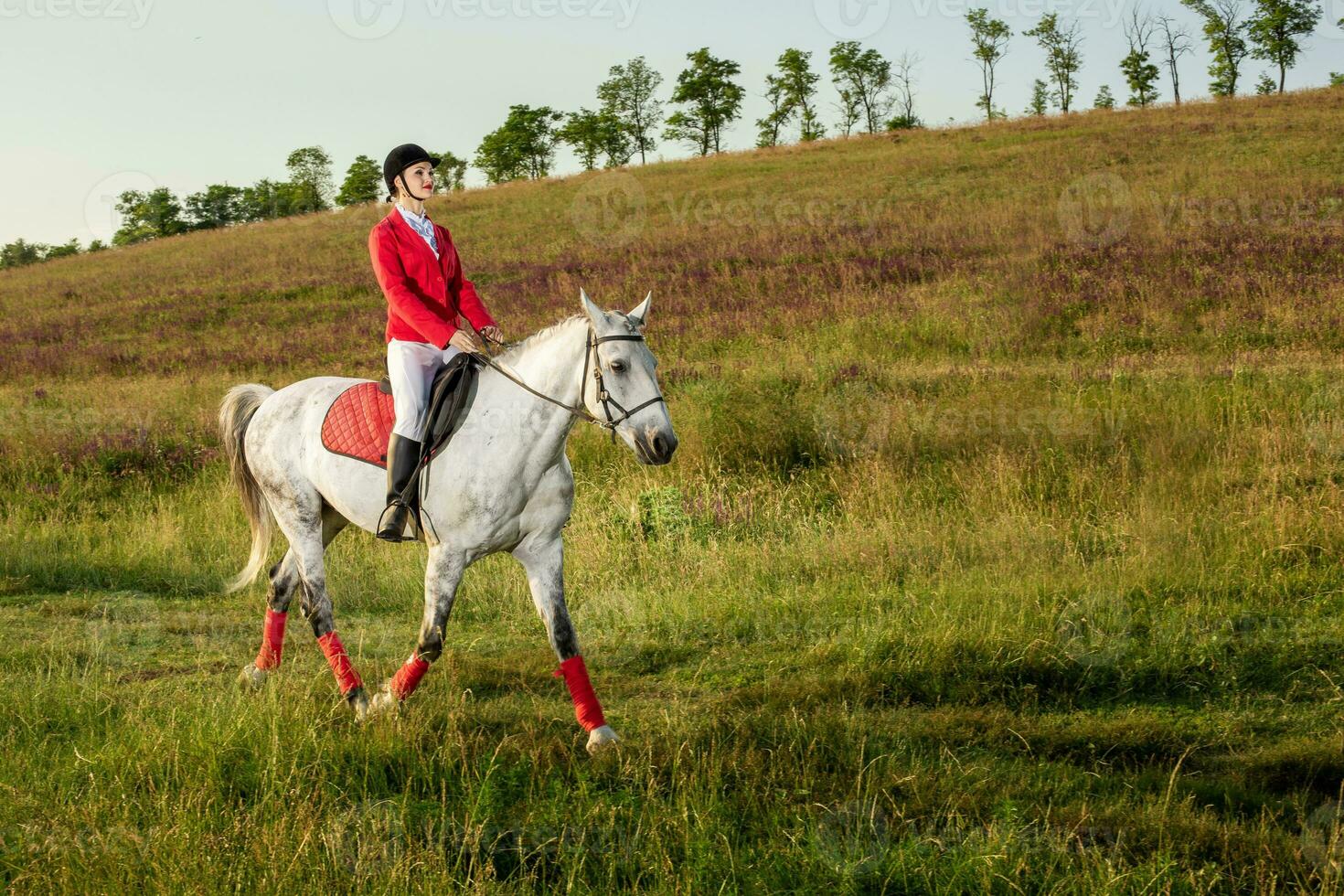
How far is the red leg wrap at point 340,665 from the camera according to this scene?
18.5 feet

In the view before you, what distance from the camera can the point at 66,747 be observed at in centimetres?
496

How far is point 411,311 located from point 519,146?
69954 mm

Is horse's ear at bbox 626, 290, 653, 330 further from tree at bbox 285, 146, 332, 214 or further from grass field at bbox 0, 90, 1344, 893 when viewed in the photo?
tree at bbox 285, 146, 332, 214

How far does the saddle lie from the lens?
Answer: 536cm

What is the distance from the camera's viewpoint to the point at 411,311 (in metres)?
5.36

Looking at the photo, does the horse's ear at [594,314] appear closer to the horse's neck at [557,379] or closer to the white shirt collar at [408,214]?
the horse's neck at [557,379]

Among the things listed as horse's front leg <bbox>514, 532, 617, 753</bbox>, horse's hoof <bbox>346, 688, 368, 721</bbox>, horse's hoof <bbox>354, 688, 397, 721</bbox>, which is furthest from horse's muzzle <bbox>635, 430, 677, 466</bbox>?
horse's hoof <bbox>346, 688, 368, 721</bbox>

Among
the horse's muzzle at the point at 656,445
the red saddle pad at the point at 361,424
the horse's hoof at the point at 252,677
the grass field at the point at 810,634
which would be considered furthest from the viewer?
the horse's hoof at the point at 252,677

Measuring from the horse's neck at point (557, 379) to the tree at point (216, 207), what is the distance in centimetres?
8406

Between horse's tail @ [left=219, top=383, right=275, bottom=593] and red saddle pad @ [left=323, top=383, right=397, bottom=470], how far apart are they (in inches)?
36.3

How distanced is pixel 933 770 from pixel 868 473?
544 centimetres

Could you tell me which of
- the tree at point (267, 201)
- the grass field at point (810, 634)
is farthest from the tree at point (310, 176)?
Answer: the grass field at point (810, 634)

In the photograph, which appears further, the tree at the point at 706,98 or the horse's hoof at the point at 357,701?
the tree at the point at 706,98

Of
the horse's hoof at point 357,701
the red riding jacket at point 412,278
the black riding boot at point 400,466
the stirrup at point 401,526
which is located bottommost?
the horse's hoof at point 357,701
